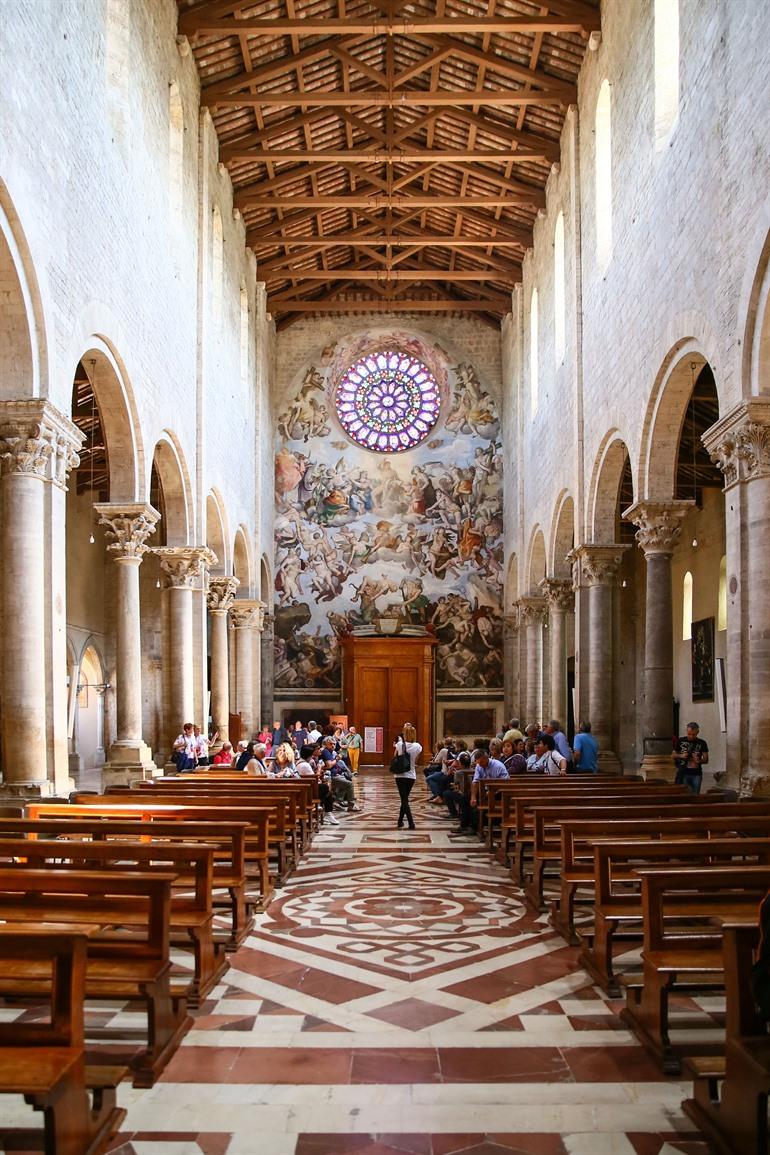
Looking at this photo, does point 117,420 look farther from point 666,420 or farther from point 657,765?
point 657,765

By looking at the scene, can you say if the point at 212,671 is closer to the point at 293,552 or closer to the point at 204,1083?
the point at 293,552

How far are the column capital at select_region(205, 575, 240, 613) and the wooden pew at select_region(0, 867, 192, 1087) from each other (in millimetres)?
18553

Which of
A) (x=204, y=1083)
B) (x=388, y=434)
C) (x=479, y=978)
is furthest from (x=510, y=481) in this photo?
(x=204, y=1083)

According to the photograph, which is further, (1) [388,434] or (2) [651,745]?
(1) [388,434]

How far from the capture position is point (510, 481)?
106ft

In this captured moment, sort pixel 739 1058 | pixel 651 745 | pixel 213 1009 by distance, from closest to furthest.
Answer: pixel 739 1058 → pixel 213 1009 → pixel 651 745

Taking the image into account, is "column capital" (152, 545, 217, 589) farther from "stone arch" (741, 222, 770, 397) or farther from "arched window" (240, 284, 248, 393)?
"stone arch" (741, 222, 770, 397)

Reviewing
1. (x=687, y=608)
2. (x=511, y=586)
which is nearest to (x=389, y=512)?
(x=511, y=586)

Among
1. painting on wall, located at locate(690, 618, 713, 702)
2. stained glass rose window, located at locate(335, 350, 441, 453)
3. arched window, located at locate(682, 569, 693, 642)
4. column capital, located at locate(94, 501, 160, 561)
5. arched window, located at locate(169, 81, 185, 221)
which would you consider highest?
arched window, located at locate(169, 81, 185, 221)

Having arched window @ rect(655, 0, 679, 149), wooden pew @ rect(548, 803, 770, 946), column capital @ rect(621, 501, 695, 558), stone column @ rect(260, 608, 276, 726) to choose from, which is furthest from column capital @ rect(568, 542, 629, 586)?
stone column @ rect(260, 608, 276, 726)

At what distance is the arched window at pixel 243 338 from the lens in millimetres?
27125

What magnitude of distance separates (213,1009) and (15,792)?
5480 millimetres

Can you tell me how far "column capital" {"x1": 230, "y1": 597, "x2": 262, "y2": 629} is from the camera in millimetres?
29016

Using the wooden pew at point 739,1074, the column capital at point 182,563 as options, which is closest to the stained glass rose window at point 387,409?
the column capital at point 182,563
